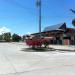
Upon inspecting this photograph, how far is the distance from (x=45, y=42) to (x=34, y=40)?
224 centimetres

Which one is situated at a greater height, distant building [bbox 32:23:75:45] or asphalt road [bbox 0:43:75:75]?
distant building [bbox 32:23:75:45]

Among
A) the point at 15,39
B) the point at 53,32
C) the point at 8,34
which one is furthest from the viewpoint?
the point at 8,34

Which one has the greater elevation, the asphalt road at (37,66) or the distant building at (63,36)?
the distant building at (63,36)

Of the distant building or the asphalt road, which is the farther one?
the distant building

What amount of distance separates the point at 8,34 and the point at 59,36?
95.2m

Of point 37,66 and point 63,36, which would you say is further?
point 63,36

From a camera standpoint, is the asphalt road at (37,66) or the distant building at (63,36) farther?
the distant building at (63,36)

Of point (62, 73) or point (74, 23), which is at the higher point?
point (74, 23)

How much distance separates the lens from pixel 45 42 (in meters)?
36.8

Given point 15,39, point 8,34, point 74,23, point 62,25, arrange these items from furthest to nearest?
point 8,34 → point 15,39 → point 62,25 → point 74,23

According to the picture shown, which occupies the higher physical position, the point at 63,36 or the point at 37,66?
the point at 63,36

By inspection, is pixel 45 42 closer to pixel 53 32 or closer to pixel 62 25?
pixel 53 32

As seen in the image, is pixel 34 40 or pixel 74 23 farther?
pixel 74 23

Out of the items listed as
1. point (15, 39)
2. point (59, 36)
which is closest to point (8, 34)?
point (15, 39)
